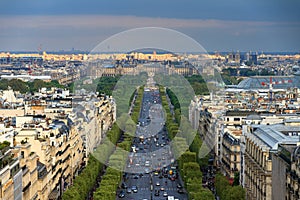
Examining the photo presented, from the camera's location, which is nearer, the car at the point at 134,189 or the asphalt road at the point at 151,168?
the asphalt road at the point at 151,168

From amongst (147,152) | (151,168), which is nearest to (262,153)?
(151,168)

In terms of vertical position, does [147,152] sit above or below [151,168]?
above

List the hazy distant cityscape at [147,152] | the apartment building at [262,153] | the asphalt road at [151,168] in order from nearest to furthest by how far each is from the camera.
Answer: the hazy distant cityscape at [147,152]
the apartment building at [262,153]
the asphalt road at [151,168]

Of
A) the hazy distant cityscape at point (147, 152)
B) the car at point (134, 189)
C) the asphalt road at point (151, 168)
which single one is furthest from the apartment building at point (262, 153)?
the car at point (134, 189)

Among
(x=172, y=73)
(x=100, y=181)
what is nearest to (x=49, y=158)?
(x=100, y=181)

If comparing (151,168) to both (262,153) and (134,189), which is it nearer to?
(134,189)

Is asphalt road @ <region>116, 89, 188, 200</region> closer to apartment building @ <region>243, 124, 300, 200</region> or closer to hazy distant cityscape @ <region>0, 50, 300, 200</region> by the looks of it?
hazy distant cityscape @ <region>0, 50, 300, 200</region>

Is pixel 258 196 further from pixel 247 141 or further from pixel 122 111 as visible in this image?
pixel 122 111

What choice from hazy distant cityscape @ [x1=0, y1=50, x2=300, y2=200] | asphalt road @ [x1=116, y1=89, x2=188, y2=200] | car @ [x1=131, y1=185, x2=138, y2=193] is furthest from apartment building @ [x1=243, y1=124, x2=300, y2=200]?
car @ [x1=131, y1=185, x2=138, y2=193]

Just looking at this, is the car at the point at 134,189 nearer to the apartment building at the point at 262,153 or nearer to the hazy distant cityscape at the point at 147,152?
the hazy distant cityscape at the point at 147,152
